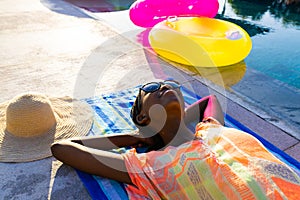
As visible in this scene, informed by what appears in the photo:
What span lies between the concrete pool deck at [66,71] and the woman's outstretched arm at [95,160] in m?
0.23

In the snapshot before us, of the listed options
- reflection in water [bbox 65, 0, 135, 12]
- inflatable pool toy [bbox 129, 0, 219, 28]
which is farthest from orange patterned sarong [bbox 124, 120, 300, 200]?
reflection in water [bbox 65, 0, 135, 12]

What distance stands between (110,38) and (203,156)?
3.22 m

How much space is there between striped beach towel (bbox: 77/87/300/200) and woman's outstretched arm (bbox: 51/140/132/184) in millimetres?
161

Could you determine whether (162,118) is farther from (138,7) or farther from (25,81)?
(138,7)

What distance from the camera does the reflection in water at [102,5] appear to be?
6239 mm

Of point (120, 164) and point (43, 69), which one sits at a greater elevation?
point (120, 164)

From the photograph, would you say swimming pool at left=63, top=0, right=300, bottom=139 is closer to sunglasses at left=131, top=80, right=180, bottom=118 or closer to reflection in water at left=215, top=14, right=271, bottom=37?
reflection in water at left=215, top=14, right=271, bottom=37

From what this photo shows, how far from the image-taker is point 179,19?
13.1 feet

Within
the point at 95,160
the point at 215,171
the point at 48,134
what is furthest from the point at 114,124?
the point at 215,171

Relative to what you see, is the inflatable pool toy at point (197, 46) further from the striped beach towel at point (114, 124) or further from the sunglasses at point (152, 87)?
the sunglasses at point (152, 87)

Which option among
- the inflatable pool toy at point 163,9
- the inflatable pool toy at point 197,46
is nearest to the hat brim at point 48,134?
the inflatable pool toy at point 197,46

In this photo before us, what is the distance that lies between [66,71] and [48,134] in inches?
53.4

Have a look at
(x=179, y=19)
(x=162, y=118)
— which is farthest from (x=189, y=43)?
(x=162, y=118)

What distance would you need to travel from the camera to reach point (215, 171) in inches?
54.1
